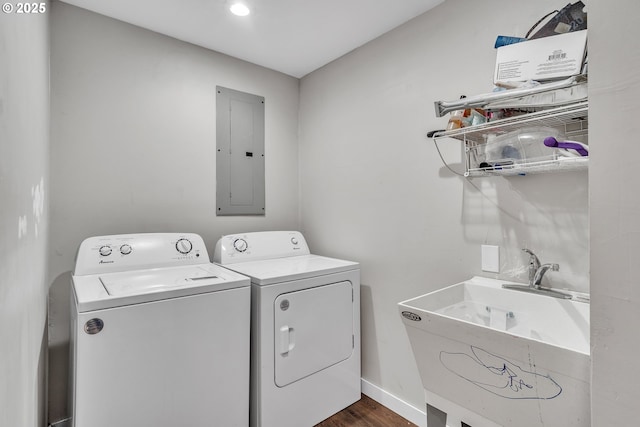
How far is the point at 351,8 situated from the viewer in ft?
5.80

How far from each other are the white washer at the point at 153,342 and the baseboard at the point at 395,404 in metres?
0.90

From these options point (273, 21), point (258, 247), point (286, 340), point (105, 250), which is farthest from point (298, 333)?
point (273, 21)

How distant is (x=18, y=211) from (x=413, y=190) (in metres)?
1.72

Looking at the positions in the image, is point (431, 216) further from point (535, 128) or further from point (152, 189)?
point (152, 189)

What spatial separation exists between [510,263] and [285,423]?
142cm

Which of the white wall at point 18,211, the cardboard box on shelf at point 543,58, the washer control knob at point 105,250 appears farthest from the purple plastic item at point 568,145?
the washer control knob at point 105,250

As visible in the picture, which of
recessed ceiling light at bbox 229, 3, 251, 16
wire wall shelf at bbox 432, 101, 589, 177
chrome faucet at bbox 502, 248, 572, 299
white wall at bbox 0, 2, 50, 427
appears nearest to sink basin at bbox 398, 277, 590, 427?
chrome faucet at bbox 502, 248, 572, 299

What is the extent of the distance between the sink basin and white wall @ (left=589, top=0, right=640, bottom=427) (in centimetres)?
27

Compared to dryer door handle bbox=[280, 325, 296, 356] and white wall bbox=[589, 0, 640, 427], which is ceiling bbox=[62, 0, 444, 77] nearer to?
white wall bbox=[589, 0, 640, 427]

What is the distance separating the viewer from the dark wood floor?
183cm

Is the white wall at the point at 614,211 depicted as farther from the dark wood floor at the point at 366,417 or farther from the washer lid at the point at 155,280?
the dark wood floor at the point at 366,417

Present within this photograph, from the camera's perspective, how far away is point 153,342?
1299mm

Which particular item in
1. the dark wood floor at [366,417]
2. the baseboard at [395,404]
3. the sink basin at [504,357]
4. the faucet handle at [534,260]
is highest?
the faucet handle at [534,260]

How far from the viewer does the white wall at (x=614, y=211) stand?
53 cm
